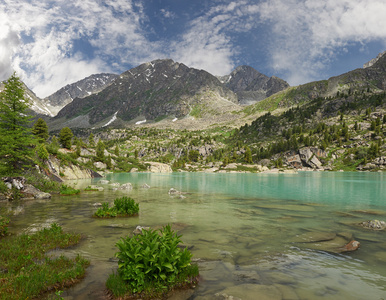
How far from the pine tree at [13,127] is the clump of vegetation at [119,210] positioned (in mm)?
18968

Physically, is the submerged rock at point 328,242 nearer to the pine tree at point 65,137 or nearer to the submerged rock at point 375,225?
the submerged rock at point 375,225

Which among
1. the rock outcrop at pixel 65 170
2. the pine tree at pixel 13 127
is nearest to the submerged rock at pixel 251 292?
the pine tree at pixel 13 127

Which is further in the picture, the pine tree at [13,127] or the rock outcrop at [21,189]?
the pine tree at [13,127]

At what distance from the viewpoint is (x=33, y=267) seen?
28.5ft

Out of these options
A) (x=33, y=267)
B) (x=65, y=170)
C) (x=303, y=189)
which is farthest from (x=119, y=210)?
(x=65, y=170)

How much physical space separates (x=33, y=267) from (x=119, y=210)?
40.3 ft

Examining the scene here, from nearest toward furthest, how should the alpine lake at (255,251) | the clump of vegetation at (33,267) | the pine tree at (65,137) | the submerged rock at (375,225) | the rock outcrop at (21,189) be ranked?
1. the clump of vegetation at (33,267)
2. the alpine lake at (255,251)
3. the submerged rock at (375,225)
4. the rock outcrop at (21,189)
5. the pine tree at (65,137)

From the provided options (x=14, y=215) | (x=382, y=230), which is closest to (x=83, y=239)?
(x=14, y=215)

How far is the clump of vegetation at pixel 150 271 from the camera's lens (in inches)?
284

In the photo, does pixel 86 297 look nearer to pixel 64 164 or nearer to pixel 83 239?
pixel 83 239

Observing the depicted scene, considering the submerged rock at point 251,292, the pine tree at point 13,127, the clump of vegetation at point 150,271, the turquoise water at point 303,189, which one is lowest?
the turquoise water at point 303,189

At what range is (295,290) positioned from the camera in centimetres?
789

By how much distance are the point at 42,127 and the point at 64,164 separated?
31138mm

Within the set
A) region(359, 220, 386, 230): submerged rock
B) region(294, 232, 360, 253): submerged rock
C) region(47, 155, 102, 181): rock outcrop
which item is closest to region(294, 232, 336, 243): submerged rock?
region(294, 232, 360, 253): submerged rock
